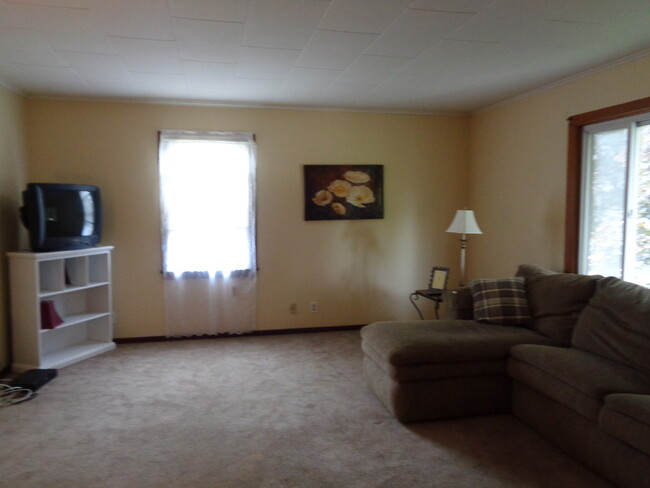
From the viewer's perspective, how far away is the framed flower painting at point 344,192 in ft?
15.3

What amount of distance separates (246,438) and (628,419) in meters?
1.95

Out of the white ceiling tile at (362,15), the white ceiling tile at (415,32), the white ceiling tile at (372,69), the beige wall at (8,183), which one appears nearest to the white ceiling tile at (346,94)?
the white ceiling tile at (372,69)

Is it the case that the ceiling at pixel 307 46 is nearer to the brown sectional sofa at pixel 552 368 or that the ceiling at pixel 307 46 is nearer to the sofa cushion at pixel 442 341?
the brown sectional sofa at pixel 552 368

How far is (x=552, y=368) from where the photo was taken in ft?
7.98

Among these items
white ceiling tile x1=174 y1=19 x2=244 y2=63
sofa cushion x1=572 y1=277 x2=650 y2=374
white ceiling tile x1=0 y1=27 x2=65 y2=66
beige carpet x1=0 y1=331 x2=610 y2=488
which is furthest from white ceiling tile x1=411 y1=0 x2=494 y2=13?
beige carpet x1=0 y1=331 x2=610 y2=488

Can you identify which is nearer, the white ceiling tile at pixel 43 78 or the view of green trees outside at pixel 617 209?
the view of green trees outside at pixel 617 209

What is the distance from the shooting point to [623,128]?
3.19 metres

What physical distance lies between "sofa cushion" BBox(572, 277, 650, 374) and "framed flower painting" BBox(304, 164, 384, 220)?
7.99 ft

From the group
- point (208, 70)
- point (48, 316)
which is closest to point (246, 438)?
point (48, 316)

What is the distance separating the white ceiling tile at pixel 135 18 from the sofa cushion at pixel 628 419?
297 centimetres

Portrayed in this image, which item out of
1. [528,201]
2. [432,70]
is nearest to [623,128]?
[528,201]

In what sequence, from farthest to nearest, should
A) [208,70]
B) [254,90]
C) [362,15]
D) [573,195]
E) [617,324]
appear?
[254,90]
[573,195]
[208,70]
[617,324]
[362,15]

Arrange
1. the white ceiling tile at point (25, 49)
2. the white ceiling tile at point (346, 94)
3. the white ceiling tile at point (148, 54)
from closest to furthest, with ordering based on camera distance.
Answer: the white ceiling tile at point (25, 49), the white ceiling tile at point (148, 54), the white ceiling tile at point (346, 94)

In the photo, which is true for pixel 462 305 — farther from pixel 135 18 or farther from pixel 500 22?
pixel 135 18
